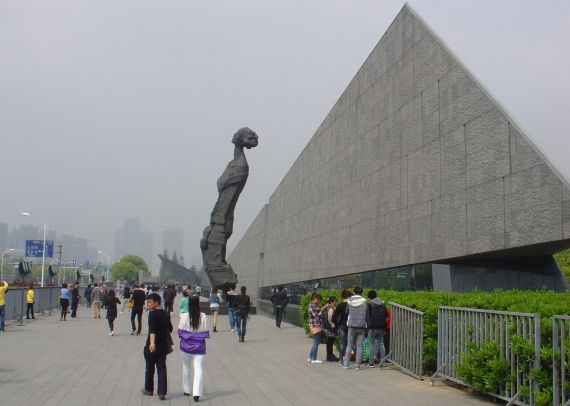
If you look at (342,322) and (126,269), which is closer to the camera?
(342,322)

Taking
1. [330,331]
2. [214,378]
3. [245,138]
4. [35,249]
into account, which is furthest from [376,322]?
[35,249]

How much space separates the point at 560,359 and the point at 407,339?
448 cm

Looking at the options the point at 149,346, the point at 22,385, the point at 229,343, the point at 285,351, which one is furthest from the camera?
the point at 229,343

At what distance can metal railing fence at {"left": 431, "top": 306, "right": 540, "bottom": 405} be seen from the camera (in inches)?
296

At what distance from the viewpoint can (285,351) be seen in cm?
1498

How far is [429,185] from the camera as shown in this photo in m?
17.7

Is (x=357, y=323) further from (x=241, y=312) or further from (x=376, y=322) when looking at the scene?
(x=241, y=312)

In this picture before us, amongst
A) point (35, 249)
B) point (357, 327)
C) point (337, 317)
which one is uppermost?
point (35, 249)

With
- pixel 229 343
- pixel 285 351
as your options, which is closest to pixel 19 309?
pixel 229 343

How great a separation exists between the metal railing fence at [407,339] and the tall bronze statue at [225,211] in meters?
15.9

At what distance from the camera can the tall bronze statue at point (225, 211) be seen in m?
27.7

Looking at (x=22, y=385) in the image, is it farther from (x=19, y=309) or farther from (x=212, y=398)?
(x=19, y=309)

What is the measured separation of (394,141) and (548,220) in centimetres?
885

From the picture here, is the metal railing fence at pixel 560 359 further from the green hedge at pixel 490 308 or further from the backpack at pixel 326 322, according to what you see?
the backpack at pixel 326 322
